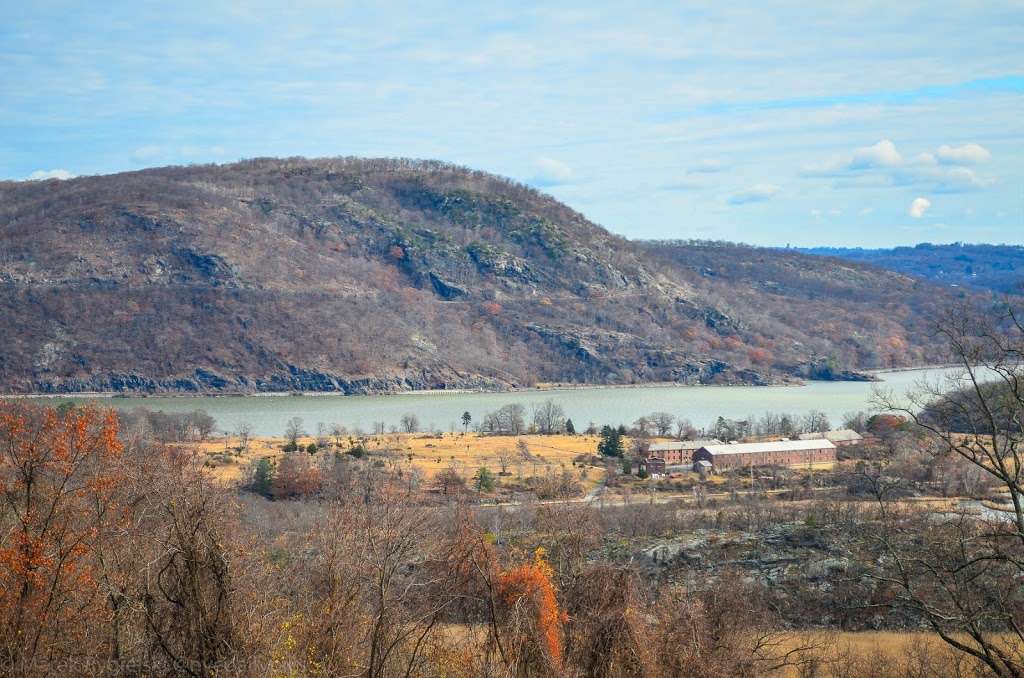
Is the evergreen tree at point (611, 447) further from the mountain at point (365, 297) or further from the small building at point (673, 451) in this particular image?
the mountain at point (365, 297)

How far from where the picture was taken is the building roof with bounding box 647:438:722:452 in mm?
51094

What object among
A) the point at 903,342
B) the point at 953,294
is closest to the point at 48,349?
the point at 903,342

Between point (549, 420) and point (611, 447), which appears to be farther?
point (549, 420)

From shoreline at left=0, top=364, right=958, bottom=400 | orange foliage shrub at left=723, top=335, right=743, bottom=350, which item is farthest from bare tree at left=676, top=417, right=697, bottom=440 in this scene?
orange foliage shrub at left=723, top=335, right=743, bottom=350

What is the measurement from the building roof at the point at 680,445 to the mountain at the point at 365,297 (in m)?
53.7

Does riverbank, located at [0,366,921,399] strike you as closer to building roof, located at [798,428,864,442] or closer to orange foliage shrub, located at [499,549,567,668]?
building roof, located at [798,428,864,442]

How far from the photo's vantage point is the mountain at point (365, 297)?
104938 millimetres

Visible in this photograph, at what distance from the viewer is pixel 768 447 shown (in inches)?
2078

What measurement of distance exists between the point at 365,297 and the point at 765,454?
77.0 meters

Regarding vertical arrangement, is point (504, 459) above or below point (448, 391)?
below

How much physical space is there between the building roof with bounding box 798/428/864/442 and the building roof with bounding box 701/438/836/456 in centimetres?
182

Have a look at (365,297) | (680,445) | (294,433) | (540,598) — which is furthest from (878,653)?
(365,297)

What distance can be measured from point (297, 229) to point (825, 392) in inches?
2642

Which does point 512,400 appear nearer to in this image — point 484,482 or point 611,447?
point 611,447
